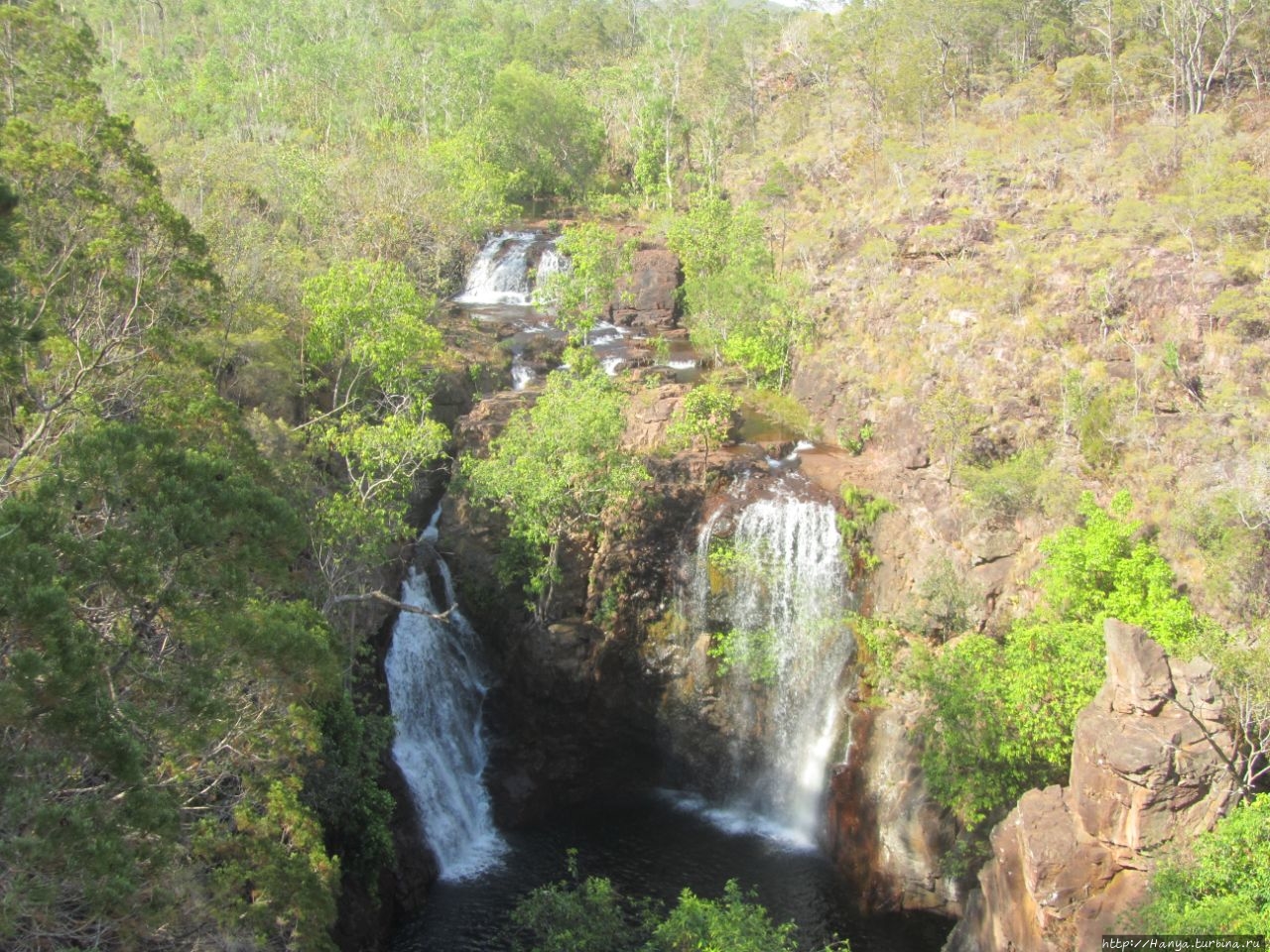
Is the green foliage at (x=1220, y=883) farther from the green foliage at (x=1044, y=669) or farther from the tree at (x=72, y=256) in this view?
the tree at (x=72, y=256)

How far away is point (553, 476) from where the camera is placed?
86.7 ft

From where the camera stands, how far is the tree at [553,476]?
2639 centimetres

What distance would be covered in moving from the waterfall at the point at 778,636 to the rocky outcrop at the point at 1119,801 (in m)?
8.56

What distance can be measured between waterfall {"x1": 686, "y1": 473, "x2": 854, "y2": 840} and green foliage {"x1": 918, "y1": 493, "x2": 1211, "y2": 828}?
422 centimetres

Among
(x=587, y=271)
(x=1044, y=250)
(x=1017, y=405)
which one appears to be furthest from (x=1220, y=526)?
(x=587, y=271)

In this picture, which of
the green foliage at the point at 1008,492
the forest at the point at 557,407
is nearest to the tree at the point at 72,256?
the forest at the point at 557,407

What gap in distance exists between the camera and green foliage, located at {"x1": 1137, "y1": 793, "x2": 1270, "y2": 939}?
14836mm

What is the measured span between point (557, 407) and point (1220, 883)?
18.7m

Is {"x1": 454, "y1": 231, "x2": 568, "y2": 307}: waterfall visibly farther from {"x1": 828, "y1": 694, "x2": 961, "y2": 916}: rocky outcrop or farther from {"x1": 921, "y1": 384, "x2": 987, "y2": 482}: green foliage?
{"x1": 828, "y1": 694, "x2": 961, "y2": 916}: rocky outcrop

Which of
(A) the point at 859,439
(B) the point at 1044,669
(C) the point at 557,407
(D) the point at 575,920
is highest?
(A) the point at 859,439

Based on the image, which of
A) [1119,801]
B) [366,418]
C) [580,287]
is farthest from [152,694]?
[580,287]

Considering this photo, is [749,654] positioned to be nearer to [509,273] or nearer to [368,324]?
[368,324]

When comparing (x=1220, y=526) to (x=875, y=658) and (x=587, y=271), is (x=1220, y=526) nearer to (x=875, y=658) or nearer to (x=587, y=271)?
(x=875, y=658)

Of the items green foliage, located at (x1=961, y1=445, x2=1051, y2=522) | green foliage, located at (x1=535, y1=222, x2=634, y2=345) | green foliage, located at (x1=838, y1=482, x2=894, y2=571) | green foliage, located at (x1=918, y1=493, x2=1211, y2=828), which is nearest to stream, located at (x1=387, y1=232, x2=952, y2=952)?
green foliage, located at (x1=838, y1=482, x2=894, y2=571)
